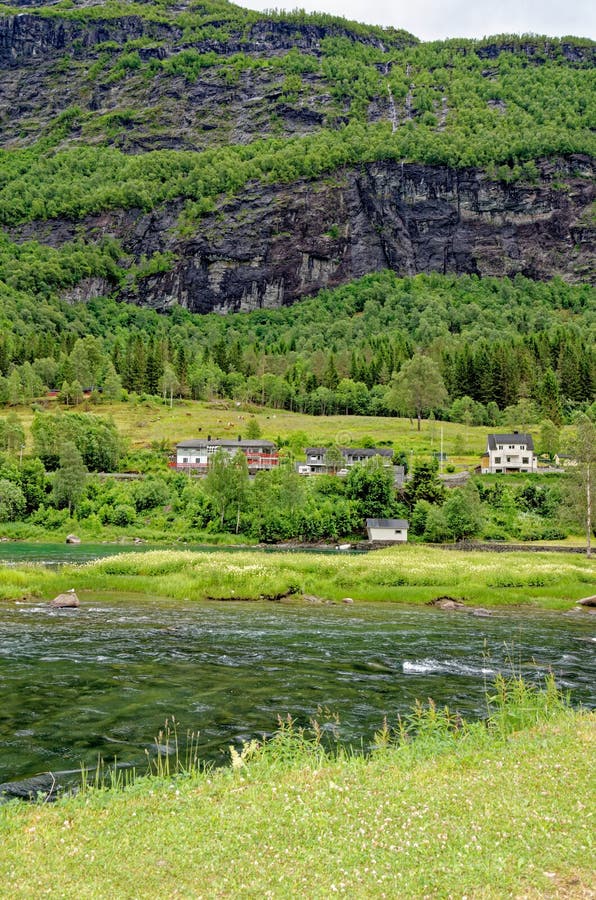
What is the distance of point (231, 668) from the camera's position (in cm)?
2630

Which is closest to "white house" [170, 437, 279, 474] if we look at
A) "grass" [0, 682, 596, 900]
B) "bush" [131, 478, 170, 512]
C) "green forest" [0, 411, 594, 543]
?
"green forest" [0, 411, 594, 543]

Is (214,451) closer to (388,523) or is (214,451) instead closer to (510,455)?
(388,523)

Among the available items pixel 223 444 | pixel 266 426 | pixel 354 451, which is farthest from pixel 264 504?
pixel 266 426

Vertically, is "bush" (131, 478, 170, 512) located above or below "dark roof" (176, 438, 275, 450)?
below

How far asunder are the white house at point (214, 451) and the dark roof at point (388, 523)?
3621cm

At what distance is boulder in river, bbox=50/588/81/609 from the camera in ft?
137

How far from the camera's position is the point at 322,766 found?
47.4 ft

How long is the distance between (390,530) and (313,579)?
4593 centimetres

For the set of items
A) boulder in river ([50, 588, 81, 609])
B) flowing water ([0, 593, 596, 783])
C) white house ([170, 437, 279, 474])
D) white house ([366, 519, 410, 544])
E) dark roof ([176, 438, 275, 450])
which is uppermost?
dark roof ([176, 438, 275, 450])

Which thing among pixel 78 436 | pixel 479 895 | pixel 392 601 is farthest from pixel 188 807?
pixel 78 436

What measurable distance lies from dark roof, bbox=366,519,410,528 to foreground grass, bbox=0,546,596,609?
Answer: 113 ft

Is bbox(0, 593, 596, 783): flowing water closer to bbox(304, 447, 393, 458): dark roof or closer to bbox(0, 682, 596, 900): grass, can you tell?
bbox(0, 682, 596, 900): grass

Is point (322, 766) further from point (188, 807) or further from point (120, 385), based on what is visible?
point (120, 385)

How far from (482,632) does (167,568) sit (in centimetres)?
2816
